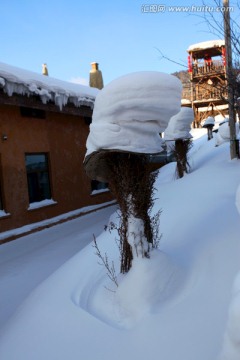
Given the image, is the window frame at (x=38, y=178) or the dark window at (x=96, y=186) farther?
the dark window at (x=96, y=186)

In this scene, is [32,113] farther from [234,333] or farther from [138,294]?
[234,333]

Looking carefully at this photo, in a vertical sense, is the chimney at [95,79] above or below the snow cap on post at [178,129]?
above

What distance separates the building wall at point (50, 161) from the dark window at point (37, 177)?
140mm

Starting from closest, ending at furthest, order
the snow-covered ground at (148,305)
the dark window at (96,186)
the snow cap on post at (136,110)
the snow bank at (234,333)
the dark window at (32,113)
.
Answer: the snow bank at (234,333) < the snow-covered ground at (148,305) < the snow cap on post at (136,110) < the dark window at (32,113) < the dark window at (96,186)

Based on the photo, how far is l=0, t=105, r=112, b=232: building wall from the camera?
24.7 ft

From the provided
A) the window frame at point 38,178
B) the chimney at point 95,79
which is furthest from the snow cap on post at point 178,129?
the chimney at point 95,79

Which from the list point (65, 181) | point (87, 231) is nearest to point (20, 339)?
point (87, 231)

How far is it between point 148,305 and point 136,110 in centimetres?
190

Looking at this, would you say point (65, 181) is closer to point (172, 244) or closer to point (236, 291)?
point (172, 244)

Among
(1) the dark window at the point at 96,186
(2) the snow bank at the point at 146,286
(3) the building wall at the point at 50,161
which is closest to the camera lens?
(2) the snow bank at the point at 146,286

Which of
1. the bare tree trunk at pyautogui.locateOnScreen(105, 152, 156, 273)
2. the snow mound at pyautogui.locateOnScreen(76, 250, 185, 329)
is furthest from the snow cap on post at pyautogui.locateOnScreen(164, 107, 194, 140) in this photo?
the snow mound at pyautogui.locateOnScreen(76, 250, 185, 329)

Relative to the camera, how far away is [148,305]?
3.18m

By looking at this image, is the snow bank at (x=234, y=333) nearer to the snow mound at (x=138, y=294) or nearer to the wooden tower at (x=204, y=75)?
the snow mound at (x=138, y=294)

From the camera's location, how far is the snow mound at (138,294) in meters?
3.19
